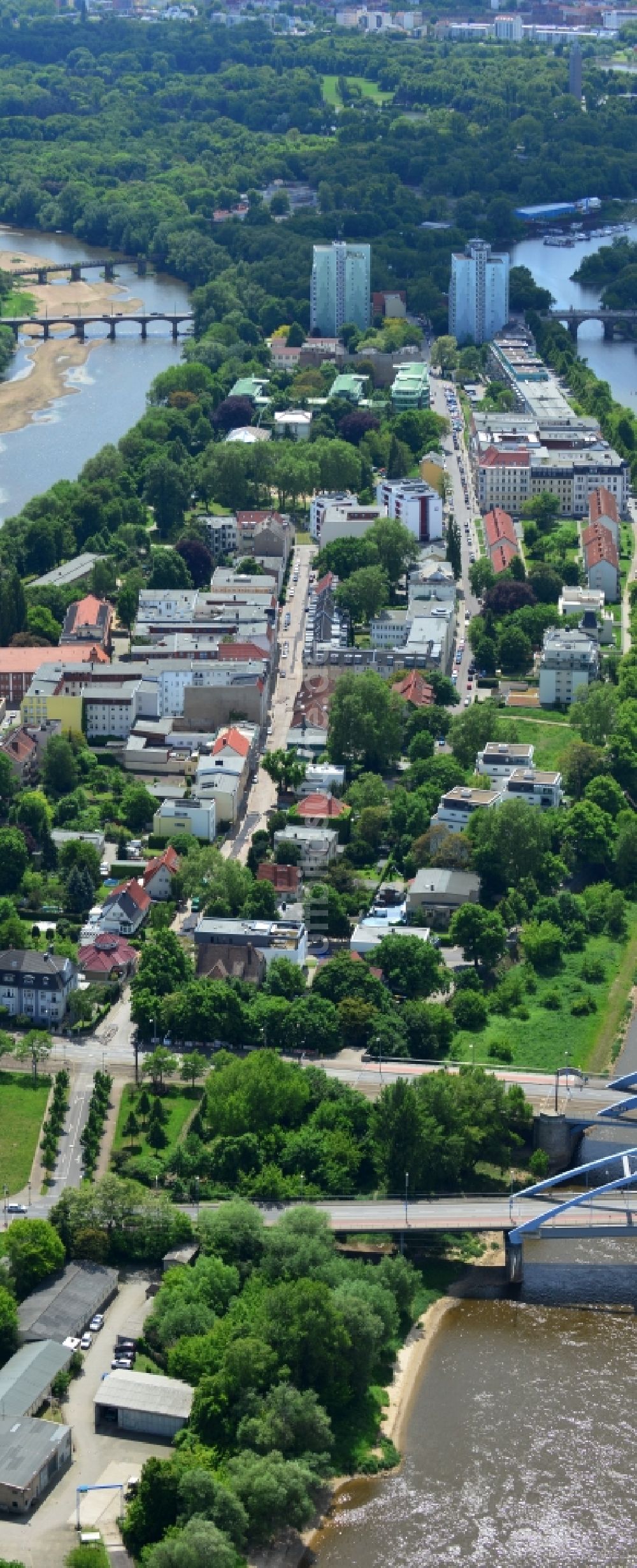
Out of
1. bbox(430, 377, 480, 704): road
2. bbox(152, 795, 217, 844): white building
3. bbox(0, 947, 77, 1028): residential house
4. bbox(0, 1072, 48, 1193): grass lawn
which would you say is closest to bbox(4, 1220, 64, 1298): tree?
bbox(0, 1072, 48, 1193): grass lawn

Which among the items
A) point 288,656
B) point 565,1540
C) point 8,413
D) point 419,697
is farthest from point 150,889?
point 8,413

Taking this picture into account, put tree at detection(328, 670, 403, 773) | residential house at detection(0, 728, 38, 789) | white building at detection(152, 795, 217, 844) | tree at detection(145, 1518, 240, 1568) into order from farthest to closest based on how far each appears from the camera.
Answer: tree at detection(328, 670, 403, 773) → residential house at detection(0, 728, 38, 789) → white building at detection(152, 795, 217, 844) → tree at detection(145, 1518, 240, 1568)

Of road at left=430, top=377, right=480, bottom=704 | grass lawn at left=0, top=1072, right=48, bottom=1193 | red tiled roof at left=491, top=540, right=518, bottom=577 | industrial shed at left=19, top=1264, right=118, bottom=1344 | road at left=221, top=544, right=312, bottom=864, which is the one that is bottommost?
road at left=430, top=377, right=480, bottom=704

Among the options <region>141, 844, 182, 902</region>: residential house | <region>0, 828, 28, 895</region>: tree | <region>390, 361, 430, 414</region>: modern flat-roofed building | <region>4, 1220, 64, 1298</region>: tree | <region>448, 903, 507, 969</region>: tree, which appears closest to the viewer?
<region>4, 1220, 64, 1298</region>: tree

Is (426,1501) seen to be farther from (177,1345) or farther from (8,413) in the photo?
(8,413)

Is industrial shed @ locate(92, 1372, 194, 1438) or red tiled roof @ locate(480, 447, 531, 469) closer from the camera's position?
industrial shed @ locate(92, 1372, 194, 1438)

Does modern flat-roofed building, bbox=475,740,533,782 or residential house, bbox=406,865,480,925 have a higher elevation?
modern flat-roofed building, bbox=475,740,533,782

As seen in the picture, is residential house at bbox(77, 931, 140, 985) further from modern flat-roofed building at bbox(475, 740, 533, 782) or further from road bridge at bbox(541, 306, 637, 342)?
road bridge at bbox(541, 306, 637, 342)
